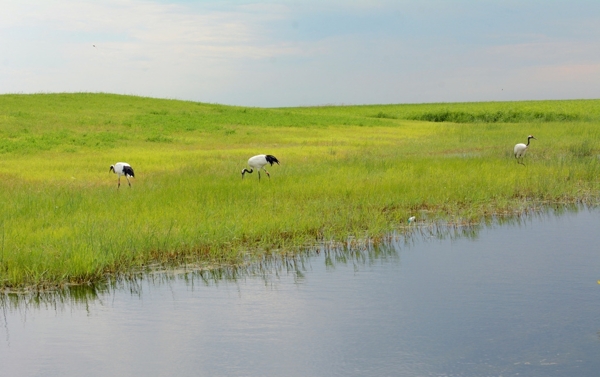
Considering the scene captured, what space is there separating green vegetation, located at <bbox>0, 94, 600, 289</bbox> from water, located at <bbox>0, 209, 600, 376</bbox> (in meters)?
0.82

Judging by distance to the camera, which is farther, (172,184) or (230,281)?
(172,184)

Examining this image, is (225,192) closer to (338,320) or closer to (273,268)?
(273,268)

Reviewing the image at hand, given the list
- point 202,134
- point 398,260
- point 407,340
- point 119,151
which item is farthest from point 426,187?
point 202,134

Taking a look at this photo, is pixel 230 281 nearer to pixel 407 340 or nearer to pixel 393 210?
pixel 407 340

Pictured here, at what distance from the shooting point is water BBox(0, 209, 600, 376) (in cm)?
725

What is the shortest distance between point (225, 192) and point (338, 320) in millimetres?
7424

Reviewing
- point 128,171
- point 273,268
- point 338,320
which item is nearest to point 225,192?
point 128,171

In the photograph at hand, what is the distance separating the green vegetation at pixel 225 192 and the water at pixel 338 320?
824 millimetres

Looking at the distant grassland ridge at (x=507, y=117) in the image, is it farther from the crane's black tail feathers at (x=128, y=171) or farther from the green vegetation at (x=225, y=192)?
the crane's black tail feathers at (x=128, y=171)

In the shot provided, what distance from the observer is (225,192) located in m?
15.4

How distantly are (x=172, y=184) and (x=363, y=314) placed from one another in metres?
9.11

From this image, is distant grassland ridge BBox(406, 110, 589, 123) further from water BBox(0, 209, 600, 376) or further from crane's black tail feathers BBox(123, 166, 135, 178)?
water BBox(0, 209, 600, 376)

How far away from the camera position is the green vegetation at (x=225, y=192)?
35.5ft

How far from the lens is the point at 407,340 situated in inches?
307
